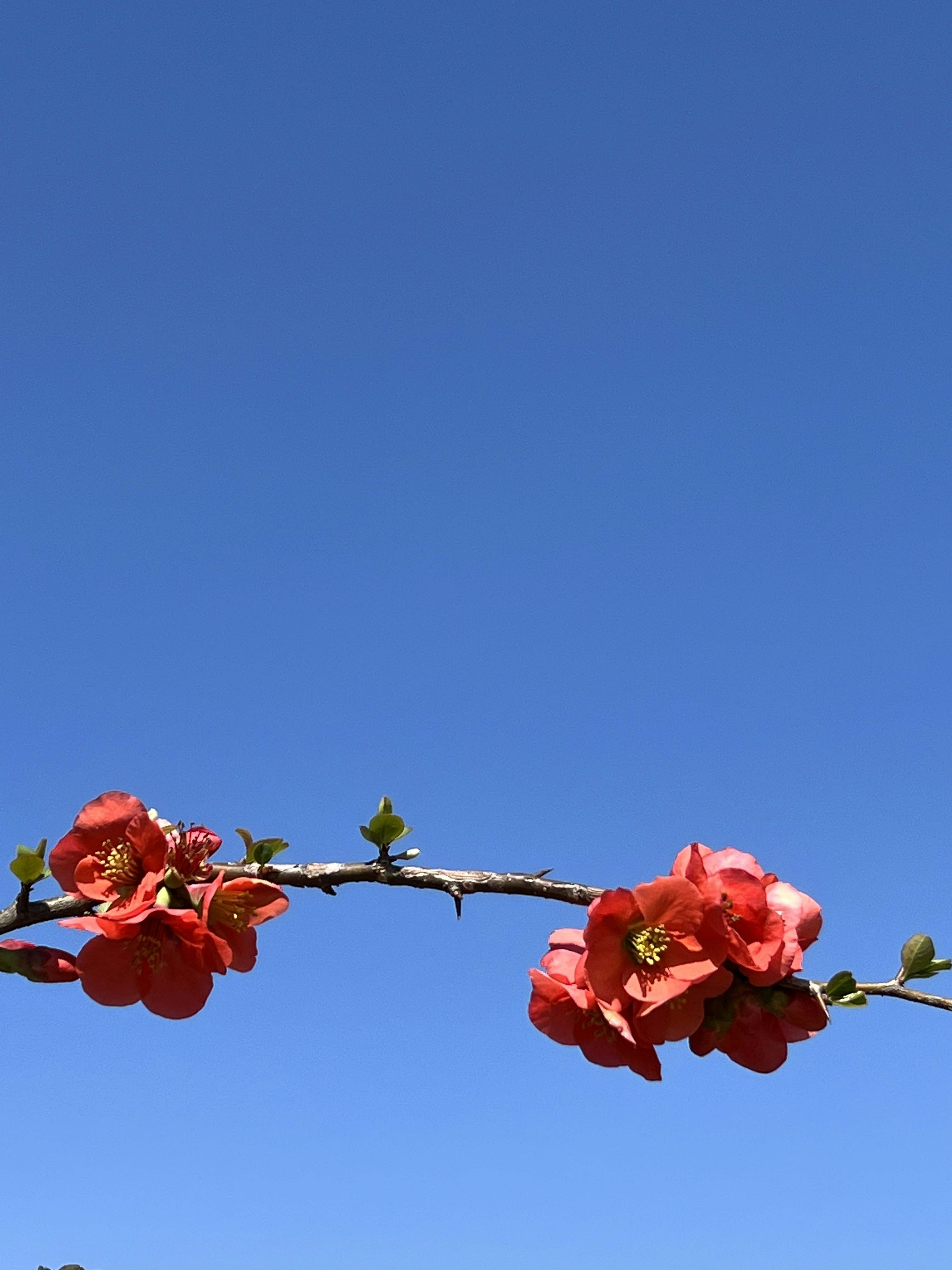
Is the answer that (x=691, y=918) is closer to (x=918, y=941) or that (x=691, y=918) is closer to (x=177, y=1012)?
(x=918, y=941)

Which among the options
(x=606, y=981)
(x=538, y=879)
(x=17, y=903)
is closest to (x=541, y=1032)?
(x=606, y=981)

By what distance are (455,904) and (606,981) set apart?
0.40 metres

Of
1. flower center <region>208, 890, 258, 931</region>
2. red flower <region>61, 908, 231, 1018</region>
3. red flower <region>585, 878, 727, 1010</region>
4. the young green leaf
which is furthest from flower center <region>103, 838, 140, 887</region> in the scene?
the young green leaf

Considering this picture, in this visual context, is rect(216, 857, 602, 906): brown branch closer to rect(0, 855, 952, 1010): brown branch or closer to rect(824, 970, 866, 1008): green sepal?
rect(0, 855, 952, 1010): brown branch

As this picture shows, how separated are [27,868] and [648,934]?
1538 mm

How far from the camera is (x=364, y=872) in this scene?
2.73 metres

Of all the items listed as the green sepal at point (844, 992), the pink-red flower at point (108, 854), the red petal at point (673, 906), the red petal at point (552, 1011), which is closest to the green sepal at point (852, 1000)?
the green sepal at point (844, 992)

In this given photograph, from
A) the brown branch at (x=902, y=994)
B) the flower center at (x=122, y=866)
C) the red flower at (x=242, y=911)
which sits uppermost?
the flower center at (x=122, y=866)

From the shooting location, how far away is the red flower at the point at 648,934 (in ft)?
8.55

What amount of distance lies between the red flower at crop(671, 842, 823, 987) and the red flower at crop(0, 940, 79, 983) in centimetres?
150

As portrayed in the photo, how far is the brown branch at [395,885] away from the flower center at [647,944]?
0.13 meters

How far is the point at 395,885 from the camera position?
8.93ft

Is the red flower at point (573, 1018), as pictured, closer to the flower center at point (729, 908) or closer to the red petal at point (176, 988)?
the flower center at point (729, 908)

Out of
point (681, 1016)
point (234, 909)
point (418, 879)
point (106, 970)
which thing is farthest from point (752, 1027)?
point (106, 970)
